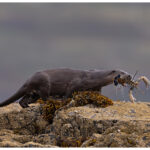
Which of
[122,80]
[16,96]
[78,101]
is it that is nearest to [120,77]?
[122,80]

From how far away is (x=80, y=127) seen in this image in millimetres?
12555

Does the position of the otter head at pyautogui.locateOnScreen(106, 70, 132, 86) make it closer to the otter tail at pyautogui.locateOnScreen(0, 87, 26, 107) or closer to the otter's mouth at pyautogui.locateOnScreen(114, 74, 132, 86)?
the otter's mouth at pyautogui.locateOnScreen(114, 74, 132, 86)

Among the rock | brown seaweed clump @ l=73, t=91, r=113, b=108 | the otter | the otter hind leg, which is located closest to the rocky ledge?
the rock

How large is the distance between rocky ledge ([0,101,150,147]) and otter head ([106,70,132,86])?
32.3 inches

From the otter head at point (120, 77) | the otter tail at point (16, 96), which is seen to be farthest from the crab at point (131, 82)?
the otter tail at point (16, 96)

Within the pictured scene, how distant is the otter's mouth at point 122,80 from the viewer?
1490cm

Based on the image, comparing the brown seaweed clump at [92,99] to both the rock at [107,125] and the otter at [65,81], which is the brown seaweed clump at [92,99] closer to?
the rock at [107,125]

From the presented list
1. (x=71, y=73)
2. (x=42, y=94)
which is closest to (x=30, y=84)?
(x=42, y=94)

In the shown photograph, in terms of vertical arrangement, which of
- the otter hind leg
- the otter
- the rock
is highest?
the otter

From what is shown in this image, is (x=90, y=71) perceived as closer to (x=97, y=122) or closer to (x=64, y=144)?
(x=97, y=122)

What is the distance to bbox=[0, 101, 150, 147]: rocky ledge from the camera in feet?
34.4

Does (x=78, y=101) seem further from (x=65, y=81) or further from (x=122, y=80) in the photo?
(x=122, y=80)

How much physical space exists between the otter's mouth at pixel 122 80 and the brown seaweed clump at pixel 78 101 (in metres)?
0.88

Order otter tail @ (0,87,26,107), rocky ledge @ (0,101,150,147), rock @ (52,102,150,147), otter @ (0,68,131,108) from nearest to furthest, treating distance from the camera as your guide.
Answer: rock @ (52,102,150,147), rocky ledge @ (0,101,150,147), otter @ (0,68,131,108), otter tail @ (0,87,26,107)
